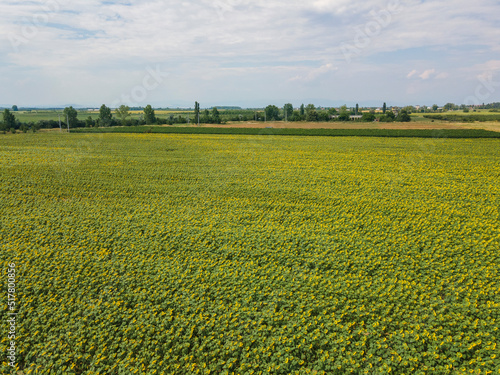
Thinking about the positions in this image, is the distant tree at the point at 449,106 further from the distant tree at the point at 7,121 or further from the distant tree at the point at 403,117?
the distant tree at the point at 7,121

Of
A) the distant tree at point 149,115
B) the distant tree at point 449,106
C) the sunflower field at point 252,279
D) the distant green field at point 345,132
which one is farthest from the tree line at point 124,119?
the sunflower field at point 252,279

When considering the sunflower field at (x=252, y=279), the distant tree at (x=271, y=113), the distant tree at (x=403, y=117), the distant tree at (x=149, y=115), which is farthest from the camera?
the distant tree at (x=271, y=113)

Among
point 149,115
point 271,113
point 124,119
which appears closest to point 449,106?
point 271,113

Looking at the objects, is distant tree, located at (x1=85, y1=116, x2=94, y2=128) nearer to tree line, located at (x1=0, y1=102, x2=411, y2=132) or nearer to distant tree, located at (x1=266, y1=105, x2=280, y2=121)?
tree line, located at (x1=0, y1=102, x2=411, y2=132)

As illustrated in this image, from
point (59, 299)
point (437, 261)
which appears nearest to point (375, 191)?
point (437, 261)

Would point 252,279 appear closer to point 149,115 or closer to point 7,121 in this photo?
point 7,121

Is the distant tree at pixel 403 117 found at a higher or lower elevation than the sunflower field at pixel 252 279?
higher

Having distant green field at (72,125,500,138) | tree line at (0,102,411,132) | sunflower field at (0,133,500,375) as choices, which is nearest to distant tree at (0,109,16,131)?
tree line at (0,102,411,132)

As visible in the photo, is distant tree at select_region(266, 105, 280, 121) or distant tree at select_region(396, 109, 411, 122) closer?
distant tree at select_region(396, 109, 411, 122)
